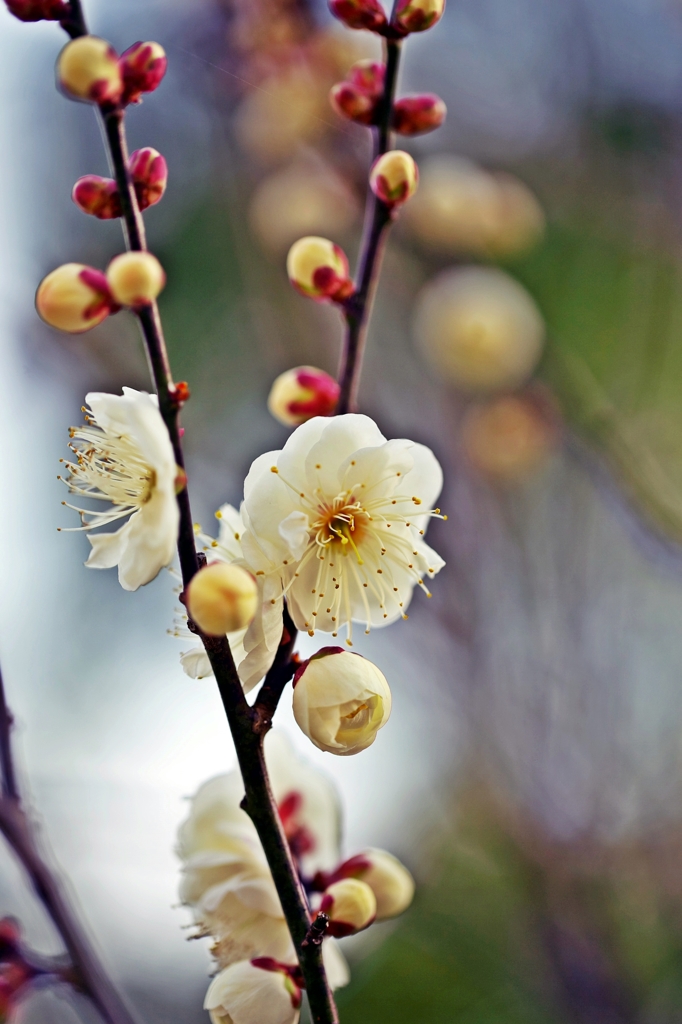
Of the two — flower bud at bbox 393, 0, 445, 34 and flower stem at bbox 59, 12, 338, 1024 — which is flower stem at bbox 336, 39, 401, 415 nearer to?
flower bud at bbox 393, 0, 445, 34

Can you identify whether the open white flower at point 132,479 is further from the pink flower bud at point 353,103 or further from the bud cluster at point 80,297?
A: the pink flower bud at point 353,103

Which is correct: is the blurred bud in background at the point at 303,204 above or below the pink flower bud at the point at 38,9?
above

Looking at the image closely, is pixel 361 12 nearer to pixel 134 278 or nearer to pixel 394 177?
pixel 394 177

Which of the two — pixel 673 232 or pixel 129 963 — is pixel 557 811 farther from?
pixel 673 232

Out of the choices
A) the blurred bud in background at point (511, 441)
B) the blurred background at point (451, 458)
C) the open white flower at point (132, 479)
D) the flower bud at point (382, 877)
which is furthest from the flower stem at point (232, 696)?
the blurred bud in background at point (511, 441)

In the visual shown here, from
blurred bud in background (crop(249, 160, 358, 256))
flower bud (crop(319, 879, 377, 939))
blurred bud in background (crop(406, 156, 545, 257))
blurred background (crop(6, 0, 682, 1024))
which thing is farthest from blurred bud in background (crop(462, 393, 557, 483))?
flower bud (crop(319, 879, 377, 939))

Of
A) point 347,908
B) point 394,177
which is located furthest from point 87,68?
point 347,908
